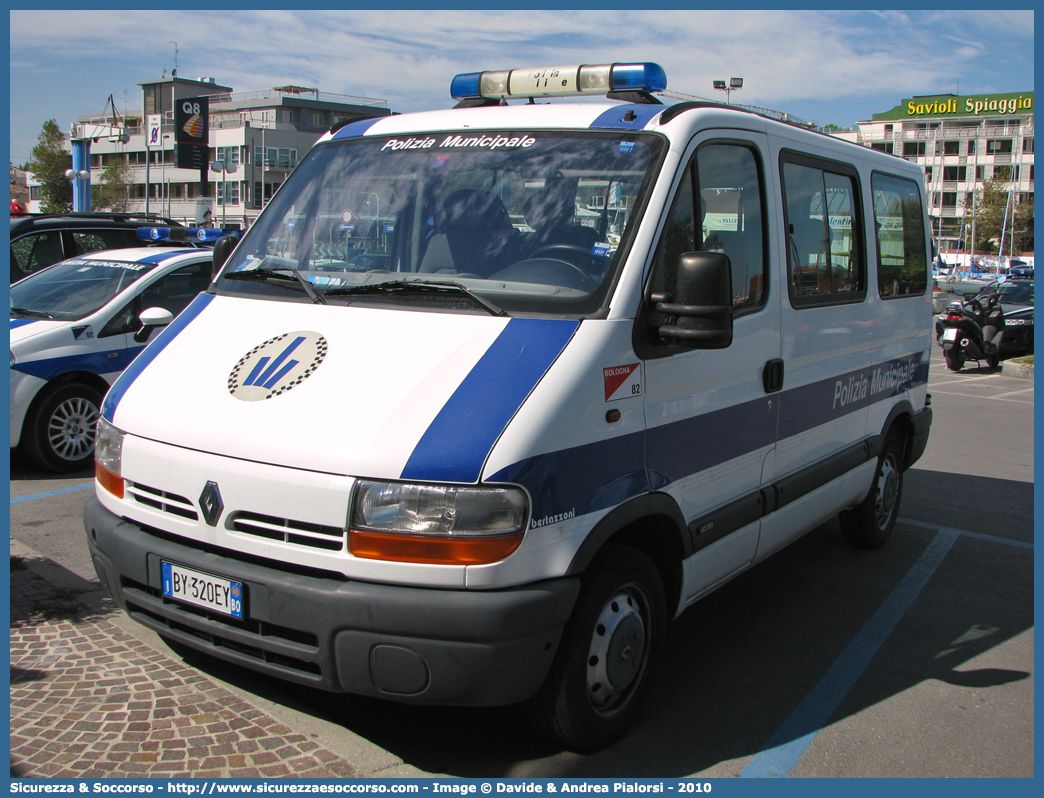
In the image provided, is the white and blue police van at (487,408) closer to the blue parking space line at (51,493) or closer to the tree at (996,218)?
the blue parking space line at (51,493)

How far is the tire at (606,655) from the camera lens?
319 cm

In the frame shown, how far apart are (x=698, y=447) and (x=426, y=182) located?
159 centimetres

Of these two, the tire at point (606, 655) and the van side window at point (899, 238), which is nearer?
the tire at point (606, 655)

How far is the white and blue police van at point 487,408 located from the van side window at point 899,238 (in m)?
1.32

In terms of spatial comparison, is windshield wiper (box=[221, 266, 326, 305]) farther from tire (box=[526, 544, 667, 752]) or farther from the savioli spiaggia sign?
the savioli spiaggia sign

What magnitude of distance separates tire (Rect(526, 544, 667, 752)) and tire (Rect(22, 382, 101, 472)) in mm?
5186

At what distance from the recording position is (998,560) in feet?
20.3

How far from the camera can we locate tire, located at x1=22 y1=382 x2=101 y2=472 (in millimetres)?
7109

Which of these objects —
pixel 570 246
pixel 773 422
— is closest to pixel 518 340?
pixel 570 246

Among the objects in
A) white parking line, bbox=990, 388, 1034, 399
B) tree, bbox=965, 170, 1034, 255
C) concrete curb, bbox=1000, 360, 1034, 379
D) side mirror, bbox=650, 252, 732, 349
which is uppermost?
tree, bbox=965, 170, 1034, 255

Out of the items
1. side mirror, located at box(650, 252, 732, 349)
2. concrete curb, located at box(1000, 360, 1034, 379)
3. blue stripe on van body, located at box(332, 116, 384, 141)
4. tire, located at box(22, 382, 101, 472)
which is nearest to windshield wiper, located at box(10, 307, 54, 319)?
tire, located at box(22, 382, 101, 472)

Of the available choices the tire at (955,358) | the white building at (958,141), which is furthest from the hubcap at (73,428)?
the white building at (958,141)
